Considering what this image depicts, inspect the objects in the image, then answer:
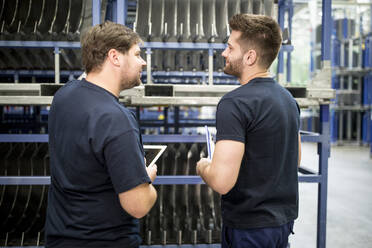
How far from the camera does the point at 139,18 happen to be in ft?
11.2

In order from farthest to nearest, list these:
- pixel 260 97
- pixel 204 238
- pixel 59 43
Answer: pixel 204 238 → pixel 59 43 → pixel 260 97

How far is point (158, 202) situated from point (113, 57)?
8.17 ft

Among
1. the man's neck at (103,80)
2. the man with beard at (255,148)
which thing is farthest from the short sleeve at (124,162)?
the man with beard at (255,148)

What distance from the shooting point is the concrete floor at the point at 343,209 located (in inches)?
149

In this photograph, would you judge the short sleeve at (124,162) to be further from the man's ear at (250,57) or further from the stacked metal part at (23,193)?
the stacked metal part at (23,193)

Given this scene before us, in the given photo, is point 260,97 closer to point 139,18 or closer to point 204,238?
point 204,238

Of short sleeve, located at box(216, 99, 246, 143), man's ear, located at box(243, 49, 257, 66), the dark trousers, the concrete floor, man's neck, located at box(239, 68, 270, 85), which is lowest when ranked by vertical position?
the concrete floor

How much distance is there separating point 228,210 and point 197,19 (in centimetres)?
255

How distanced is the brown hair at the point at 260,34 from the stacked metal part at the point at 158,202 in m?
2.12

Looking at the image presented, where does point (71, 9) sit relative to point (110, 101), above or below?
above

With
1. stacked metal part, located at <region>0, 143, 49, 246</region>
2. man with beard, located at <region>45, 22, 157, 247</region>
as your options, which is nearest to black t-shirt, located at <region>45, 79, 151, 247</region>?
man with beard, located at <region>45, 22, 157, 247</region>

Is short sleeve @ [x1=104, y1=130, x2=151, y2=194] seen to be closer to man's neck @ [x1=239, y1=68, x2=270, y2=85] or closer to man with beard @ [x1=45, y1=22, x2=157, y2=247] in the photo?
man with beard @ [x1=45, y1=22, x2=157, y2=247]

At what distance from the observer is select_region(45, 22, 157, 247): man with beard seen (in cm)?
118

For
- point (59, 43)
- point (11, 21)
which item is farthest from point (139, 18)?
point (11, 21)
